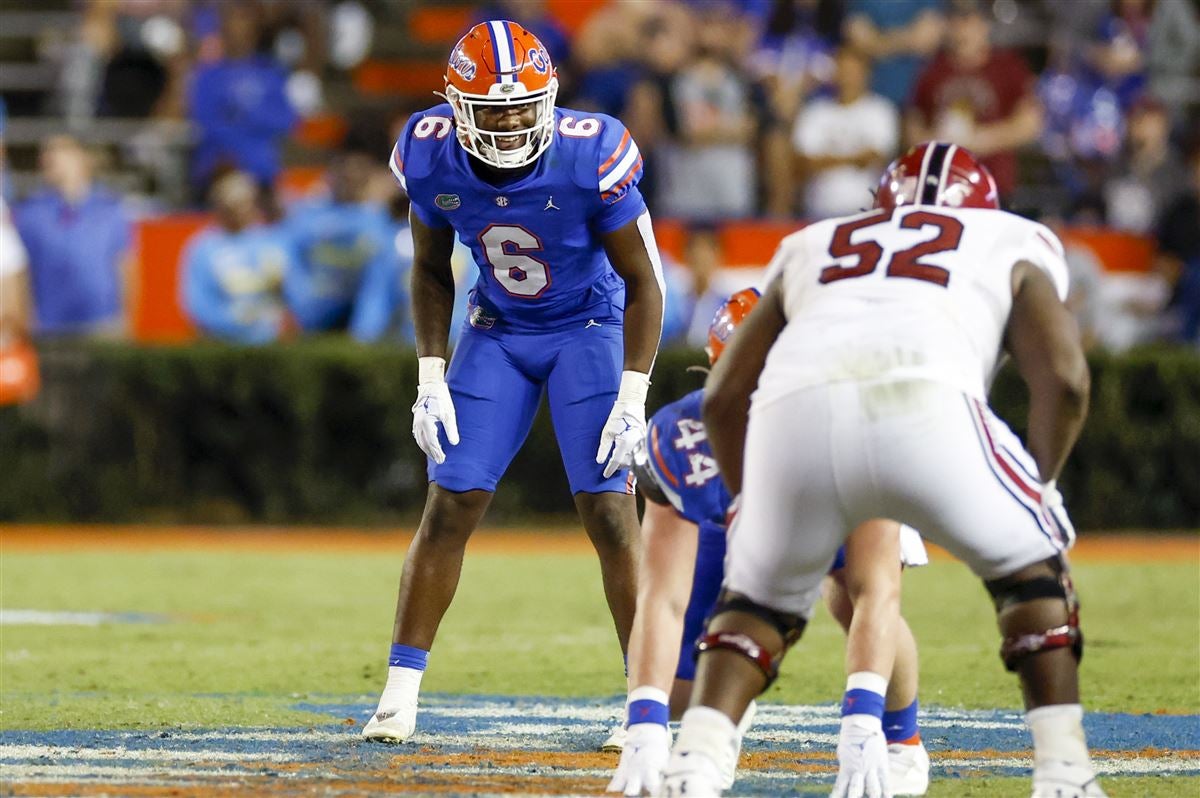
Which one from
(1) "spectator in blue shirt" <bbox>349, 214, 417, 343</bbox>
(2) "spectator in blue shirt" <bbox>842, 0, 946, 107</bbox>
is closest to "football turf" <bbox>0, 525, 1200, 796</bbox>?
(1) "spectator in blue shirt" <bbox>349, 214, 417, 343</bbox>

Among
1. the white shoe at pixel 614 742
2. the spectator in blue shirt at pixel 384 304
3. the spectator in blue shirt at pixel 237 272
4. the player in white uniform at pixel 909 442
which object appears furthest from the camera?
the spectator in blue shirt at pixel 237 272

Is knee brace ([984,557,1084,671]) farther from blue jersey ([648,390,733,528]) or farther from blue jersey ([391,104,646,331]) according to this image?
blue jersey ([391,104,646,331])

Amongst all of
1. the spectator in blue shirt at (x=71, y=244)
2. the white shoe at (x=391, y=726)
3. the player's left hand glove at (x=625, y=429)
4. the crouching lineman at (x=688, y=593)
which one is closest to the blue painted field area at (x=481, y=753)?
the white shoe at (x=391, y=726)

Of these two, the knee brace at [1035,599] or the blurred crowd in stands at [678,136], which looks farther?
the blurred crowd in stands at [678,136]

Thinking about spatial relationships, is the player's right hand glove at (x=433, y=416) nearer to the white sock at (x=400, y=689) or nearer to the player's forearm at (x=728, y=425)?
the white sock at (x=400, y=689)

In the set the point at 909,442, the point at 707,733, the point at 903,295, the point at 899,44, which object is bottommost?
the point at 707,733

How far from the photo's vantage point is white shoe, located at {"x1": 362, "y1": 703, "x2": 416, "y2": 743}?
18.5 feet

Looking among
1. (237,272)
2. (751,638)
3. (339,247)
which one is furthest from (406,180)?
(237,272)

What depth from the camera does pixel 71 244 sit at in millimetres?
13570

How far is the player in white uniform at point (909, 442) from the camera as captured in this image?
4.12 meters

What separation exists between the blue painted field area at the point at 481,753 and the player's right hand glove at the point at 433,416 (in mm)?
885

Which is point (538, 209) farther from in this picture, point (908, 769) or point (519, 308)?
point (908, 769)

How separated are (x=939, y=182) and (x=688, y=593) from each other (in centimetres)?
131

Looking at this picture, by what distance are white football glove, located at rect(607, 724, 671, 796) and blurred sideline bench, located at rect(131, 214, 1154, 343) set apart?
900 cm
